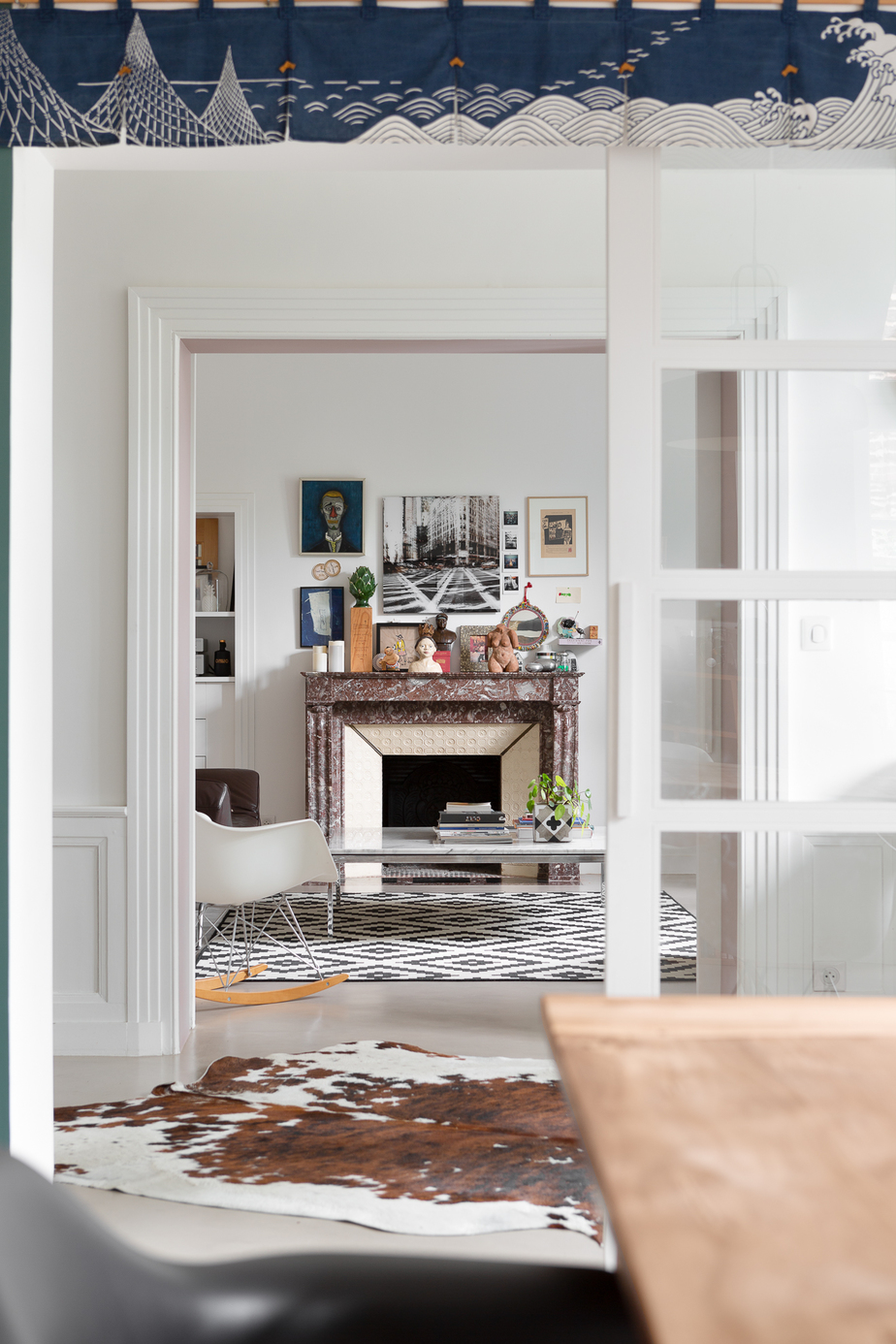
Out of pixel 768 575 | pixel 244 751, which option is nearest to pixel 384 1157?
pixel 768 575

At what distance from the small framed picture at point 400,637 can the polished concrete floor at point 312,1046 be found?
2940mm

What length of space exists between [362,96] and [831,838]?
5.05 feet

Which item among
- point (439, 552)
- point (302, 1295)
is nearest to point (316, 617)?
point (439, 552)

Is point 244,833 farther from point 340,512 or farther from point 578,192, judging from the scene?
point 340,512

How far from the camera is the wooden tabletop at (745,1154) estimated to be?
1.87ft

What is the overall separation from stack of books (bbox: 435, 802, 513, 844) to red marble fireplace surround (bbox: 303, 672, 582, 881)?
3.36ft

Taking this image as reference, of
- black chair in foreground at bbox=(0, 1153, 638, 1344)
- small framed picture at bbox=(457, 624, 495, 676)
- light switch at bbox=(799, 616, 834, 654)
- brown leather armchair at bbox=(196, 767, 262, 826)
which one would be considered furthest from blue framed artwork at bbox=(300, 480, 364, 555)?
black chair in foreground at bbox=(0, 1153, 638, 1344)

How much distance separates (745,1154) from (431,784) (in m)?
6.18

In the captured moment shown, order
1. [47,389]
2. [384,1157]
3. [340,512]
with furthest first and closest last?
[340,512] < [384,1157] < [47,389]

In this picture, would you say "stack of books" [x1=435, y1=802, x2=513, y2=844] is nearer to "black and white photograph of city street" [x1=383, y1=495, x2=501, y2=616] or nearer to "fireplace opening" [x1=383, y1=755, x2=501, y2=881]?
"fireplace opening" [x1=383, y1=755, x2=501, y2=881]

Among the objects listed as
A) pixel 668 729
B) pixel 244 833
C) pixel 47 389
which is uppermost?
pixel 47 389

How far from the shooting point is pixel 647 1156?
0.77 meters

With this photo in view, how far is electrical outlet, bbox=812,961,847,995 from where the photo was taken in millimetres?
1902

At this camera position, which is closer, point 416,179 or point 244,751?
point 416,179
